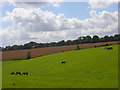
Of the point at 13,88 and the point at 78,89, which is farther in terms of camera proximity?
the point at 13,88

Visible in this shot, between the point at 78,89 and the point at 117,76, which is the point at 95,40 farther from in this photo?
the point at 78,89

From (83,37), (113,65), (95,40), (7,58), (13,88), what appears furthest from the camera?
(83,37)

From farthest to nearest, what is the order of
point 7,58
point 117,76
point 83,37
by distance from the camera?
point 83,37 < point 7,58 < point 117,76

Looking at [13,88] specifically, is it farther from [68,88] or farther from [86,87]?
[86,87]

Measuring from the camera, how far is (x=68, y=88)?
18.0m

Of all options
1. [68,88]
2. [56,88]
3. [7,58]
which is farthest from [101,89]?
[7,58]

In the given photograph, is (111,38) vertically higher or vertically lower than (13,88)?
higher

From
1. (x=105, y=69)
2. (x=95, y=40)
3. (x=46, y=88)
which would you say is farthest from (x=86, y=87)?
(x=95, y=40)

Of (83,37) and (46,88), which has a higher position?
(83,37)

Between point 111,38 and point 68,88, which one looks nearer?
point 68,88

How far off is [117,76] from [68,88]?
10.7m

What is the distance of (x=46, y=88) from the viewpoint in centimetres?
1848

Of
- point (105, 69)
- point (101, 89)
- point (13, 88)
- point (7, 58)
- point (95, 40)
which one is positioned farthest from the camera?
point (95, 40)

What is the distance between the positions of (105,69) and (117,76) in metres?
5.29
